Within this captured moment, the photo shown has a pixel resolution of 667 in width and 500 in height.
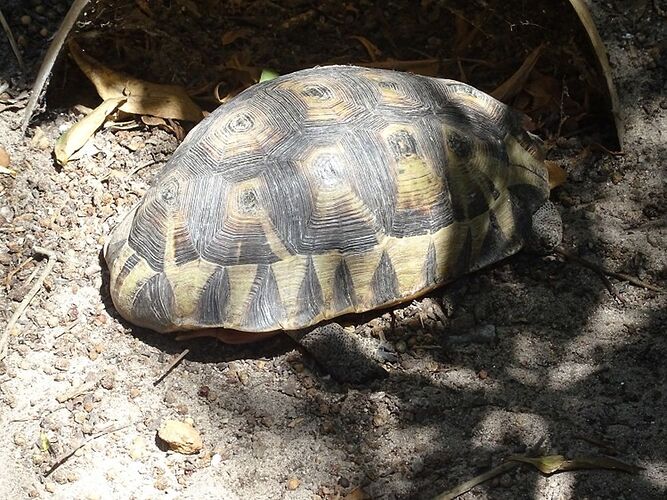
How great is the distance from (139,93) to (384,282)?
2158mm

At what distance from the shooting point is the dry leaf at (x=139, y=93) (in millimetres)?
5023

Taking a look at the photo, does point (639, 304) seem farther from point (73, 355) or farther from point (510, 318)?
point (73, 355)

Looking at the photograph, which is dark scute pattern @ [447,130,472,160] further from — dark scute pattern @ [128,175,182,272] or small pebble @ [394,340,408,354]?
dark scute pattern @ [128,175,182,272]

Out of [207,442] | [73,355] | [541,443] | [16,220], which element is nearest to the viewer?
[541,443]

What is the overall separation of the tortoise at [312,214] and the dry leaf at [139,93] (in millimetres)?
816

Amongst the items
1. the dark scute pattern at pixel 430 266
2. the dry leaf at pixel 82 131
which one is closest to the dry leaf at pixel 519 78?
the dark scute pattern at pixel 430 266

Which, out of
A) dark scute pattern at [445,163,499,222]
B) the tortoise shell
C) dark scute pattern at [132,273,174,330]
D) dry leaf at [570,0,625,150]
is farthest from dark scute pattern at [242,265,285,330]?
dry leaf at [570,0,625,150]

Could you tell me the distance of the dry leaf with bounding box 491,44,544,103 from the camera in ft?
16.6

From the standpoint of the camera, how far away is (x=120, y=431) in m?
3.78

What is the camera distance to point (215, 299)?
3857 mm

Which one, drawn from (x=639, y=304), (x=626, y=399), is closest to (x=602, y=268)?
(x=639, y=304)

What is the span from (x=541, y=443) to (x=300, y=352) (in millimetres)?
1292

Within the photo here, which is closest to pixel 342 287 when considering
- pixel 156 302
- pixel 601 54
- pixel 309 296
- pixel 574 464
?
pixel 309 296

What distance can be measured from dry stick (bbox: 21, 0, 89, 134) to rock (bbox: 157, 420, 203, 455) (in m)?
2.34
